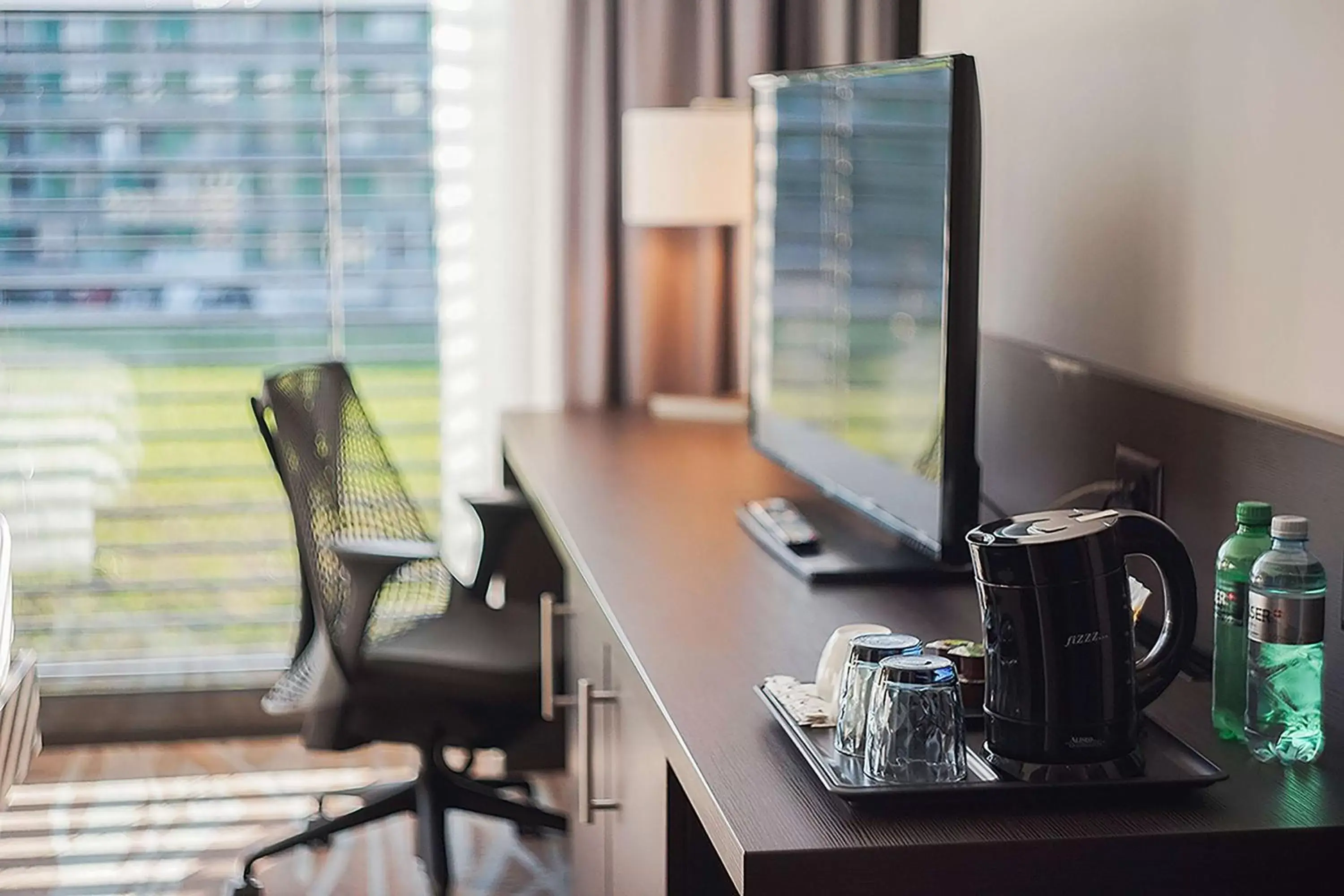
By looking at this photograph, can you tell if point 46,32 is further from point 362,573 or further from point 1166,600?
point 1166,600

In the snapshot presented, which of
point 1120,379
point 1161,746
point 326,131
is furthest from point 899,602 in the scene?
point 326,131

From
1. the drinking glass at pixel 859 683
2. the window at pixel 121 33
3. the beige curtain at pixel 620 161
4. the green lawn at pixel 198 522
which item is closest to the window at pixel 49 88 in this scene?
the window at pixel 121 33

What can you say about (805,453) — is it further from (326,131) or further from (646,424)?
(326,131)

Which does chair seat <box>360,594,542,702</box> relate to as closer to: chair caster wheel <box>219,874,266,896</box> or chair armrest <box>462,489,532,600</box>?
chair armrest <box>462,489,532,600</box>

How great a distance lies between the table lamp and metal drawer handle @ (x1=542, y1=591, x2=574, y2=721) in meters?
0.87

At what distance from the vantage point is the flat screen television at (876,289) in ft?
6.07

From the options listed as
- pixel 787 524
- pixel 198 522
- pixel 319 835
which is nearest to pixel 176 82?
pixel 198 522

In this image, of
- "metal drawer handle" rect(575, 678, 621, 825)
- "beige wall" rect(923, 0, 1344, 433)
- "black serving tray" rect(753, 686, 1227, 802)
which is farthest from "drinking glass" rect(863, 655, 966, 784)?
"metal drawer handle" rect(575, 678, 621, 825)

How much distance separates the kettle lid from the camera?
1.25 meters

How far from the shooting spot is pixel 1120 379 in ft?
6.31

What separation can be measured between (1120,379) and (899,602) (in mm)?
373

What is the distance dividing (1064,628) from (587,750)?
920mm

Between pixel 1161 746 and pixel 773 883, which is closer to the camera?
pixel 773 883

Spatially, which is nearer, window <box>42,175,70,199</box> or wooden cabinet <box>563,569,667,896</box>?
wooden cabinet <box>563,569,667,896</box>
